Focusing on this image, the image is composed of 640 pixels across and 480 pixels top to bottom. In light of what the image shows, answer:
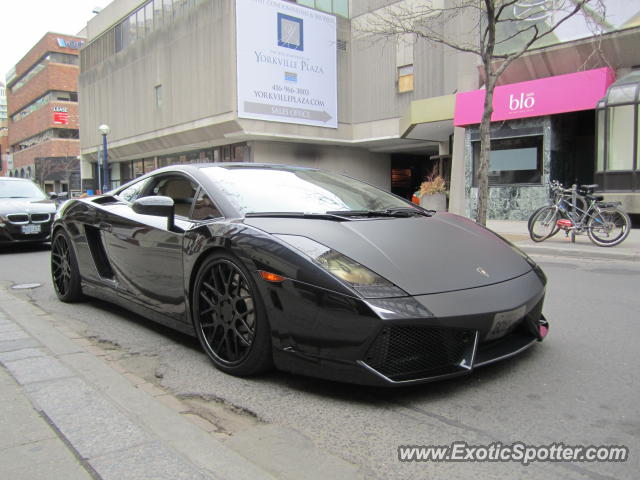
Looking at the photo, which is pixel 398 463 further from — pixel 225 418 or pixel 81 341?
pixel 81 341

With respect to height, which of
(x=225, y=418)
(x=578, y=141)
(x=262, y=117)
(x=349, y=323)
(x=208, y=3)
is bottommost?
(x=225, y=418)

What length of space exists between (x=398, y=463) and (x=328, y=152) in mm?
28650

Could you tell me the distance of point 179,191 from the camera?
3.83 meters

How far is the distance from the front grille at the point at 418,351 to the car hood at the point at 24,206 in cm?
918

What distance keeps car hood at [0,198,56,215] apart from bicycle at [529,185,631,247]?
9483mm

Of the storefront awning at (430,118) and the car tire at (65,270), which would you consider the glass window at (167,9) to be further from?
the car tire at (65,270)

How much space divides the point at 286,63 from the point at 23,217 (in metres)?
19.6

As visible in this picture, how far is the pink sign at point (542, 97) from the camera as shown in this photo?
14820mm

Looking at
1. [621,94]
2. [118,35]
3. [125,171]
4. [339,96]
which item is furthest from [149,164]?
[621,94]

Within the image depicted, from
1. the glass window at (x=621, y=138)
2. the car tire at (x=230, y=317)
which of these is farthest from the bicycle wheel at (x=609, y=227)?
the car tire at (x=230, y=317)

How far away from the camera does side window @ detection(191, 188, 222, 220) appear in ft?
11.0

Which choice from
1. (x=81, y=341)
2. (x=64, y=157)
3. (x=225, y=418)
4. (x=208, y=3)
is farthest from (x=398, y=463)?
(x=64, y=157)

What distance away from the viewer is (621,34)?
14586 mm

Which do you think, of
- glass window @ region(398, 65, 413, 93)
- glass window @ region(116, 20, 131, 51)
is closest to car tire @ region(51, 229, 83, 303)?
glass window @ region(398, 65, 413, 93)
